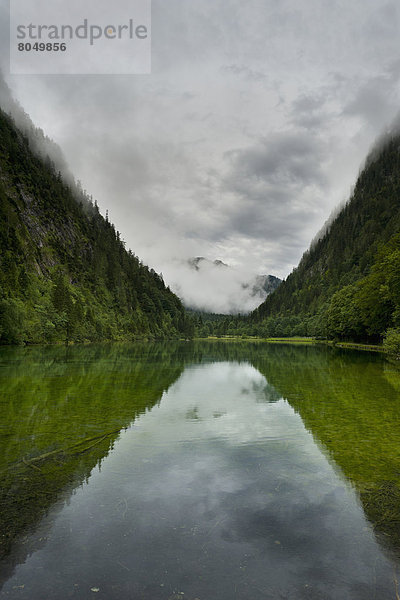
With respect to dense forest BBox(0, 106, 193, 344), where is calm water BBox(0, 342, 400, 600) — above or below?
below

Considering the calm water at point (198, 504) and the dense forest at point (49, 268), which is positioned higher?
the dense forest at point (49, 268)

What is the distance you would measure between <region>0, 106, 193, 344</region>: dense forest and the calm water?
65214 millimetres

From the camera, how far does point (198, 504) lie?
843 cm

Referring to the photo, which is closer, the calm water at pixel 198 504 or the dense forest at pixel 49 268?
the calm water at pixel 198 504

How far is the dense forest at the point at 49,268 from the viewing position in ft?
296

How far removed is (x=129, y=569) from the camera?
19.5ft

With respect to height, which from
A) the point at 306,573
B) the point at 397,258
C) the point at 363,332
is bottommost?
the point at 306,573

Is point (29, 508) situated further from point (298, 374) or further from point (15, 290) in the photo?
point (15, 290)

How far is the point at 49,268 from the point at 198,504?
129601mm

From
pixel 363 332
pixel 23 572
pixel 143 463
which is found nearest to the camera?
pixel 23 572

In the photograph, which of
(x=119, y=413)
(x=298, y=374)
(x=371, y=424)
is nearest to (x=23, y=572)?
(x=119, y=413)

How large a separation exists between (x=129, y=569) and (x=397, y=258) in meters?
61.2

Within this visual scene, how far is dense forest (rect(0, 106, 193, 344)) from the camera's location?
90.3 metres

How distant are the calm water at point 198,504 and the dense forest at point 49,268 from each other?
65.2 meters
